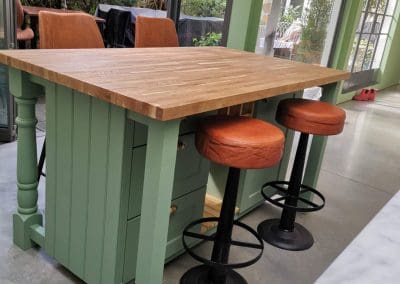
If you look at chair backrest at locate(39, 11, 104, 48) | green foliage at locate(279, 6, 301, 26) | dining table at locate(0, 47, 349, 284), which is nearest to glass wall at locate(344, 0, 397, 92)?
green foliage at locate(279, 6, 301, 26)

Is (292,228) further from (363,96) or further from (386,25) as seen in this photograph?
(386,25)

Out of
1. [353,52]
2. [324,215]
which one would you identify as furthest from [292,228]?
[353,52]

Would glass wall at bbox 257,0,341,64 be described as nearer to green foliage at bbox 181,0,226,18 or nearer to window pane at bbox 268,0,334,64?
window pane at bbox 268,0,334,64

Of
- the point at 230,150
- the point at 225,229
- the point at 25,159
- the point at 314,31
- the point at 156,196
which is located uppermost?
the point at 314,31

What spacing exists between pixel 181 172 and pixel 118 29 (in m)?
4.47

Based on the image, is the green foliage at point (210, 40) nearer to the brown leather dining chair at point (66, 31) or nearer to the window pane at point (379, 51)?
the brown leather dining chair at point (66, 31)

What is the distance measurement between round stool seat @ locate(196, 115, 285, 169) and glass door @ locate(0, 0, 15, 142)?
6.60ft

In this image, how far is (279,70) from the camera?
6.91 ft

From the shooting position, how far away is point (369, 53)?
6.52 meters

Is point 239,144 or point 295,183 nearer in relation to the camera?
point 239,144

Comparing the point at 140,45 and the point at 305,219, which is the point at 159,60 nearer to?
the point at 140,45

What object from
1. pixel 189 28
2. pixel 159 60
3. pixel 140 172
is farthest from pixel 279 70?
pixel 189 28

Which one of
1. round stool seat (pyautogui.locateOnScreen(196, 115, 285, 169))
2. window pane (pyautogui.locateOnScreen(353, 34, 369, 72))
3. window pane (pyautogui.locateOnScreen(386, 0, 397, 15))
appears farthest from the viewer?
window pane (pyautogui.locateOnScreen(386, 0, 397, 15))

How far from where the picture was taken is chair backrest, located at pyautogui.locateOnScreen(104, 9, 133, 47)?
5715mm
